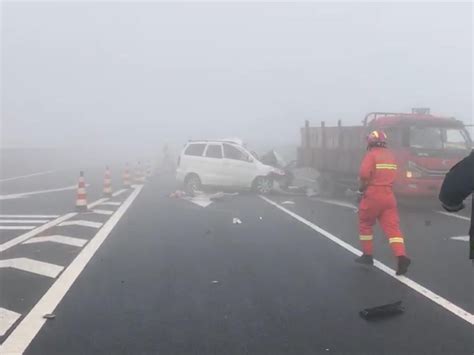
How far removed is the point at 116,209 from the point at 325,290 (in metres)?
9.42

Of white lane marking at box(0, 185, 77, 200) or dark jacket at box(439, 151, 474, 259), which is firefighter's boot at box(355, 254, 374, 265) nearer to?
dark jacket at box(439, 151, 474, 259)

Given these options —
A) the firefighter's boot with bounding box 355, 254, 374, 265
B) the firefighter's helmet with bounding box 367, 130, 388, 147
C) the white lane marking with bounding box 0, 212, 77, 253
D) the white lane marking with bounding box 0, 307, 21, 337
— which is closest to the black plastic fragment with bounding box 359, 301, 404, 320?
the firefighter's boot with bounding box 355, 254, 374, 265

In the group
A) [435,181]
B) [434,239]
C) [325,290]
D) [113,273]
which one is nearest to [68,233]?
[113,273]

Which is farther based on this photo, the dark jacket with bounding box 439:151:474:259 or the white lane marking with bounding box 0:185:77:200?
the white lane marking with bounding box 0:185:77:200

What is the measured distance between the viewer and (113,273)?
7.79 metres

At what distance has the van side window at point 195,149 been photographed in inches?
787

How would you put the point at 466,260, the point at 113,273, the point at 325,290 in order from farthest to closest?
1. the point at 466,260
2. the point at 113,273
3. the point at 325,290

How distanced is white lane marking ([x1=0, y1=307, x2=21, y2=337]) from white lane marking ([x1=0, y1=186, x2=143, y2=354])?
93 millimetres

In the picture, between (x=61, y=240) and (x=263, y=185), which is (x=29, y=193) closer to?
(x=263, y=185)

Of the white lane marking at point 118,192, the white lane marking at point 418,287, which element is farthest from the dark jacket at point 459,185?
the white lane marking at point 118,192

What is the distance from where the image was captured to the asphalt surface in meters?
5.17

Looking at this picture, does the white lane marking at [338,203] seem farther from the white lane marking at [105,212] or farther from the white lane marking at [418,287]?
the white lane marking at [105,212]

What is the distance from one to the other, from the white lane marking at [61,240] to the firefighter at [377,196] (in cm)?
481

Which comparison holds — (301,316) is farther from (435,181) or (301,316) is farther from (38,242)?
(435,181)
